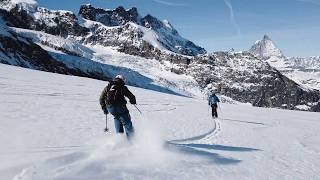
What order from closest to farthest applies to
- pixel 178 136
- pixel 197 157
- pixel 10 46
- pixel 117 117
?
pixel 197 157
pixel 117 117
pixel 178 136
pixel 10 46

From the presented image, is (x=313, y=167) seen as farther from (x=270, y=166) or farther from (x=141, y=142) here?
(x=141, y=142)

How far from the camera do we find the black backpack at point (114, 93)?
535 inches

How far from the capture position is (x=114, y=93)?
13.6 m

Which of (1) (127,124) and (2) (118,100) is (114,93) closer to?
(2) (118,100)

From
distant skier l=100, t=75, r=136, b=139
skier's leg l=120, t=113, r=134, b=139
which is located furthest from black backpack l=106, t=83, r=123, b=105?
skier's leg l=120, t=113, r=134, b=139

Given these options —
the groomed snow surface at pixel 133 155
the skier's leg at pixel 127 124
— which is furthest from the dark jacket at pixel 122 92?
the groomed snow surface at pixel 133 155

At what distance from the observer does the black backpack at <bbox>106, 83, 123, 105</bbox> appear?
13586 millimetres

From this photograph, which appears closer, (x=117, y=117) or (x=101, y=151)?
(x=101, y=151)

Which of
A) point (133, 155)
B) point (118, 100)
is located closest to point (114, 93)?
point (118, 100)

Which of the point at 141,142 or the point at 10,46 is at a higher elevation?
the point at 10,46

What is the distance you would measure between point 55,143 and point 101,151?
7.13 ft

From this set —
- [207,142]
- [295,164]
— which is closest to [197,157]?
[295,164]

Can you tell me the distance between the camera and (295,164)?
14352 millimetres

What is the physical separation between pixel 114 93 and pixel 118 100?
0.84 feet
